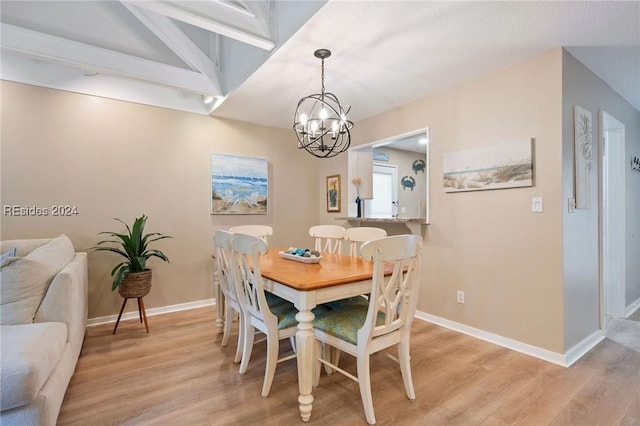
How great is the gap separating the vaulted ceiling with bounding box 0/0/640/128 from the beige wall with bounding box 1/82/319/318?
21cm

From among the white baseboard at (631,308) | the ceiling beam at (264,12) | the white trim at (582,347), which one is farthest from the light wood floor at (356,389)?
the ceiling beam at (264,12)

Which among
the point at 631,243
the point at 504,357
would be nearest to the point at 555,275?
the point at 504,357

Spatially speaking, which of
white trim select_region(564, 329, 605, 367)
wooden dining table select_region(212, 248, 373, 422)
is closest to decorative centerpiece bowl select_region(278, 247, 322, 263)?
wooden dining table select_region(212, 248, 373, 422)

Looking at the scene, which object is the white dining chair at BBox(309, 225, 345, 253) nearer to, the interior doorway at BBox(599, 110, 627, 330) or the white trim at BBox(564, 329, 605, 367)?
the white trim at BBox(564, 329, 605, 367)

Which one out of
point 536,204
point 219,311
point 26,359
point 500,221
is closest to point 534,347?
point 500,221

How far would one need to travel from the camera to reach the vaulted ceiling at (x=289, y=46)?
1992 mm

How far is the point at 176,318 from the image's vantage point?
3301mm

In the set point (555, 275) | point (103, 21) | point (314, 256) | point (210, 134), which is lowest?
point (555, 275)

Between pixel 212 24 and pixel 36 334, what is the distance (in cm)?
219

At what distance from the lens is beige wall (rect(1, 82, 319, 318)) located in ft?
9.15

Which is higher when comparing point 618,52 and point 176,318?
point 618,52

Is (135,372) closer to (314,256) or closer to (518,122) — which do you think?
(314,256)

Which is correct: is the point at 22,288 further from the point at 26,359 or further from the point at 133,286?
the point at 133,286

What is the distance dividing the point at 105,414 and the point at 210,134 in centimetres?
299
